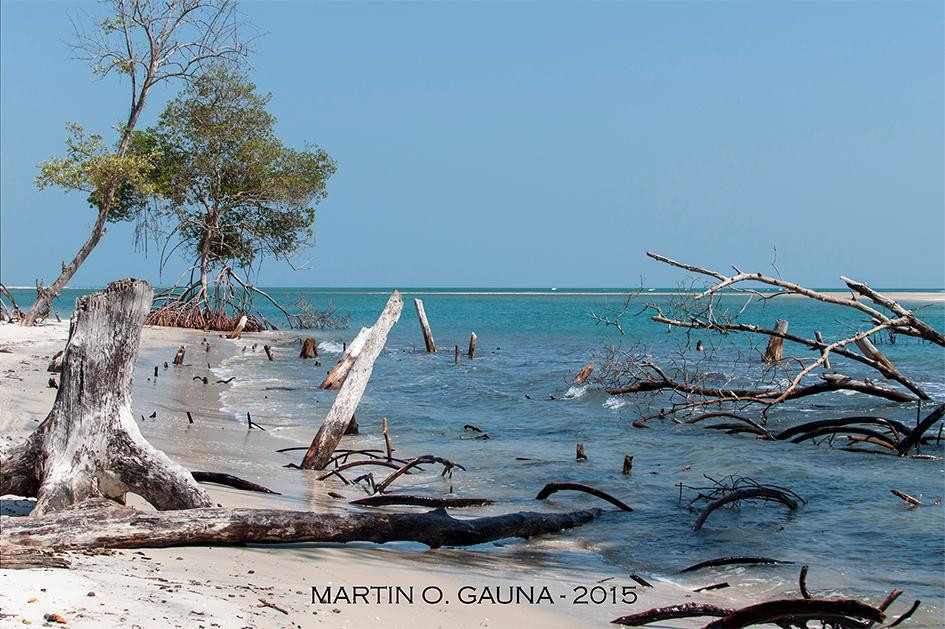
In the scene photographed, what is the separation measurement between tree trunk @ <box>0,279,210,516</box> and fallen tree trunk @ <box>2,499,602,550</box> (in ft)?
0.91

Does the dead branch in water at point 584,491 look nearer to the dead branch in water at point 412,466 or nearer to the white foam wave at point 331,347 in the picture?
the dead branch in water at point 412,466

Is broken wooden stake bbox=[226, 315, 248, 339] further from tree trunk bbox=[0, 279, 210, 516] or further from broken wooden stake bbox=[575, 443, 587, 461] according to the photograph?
tree trunk bbox=[0, 279, 210, 516]

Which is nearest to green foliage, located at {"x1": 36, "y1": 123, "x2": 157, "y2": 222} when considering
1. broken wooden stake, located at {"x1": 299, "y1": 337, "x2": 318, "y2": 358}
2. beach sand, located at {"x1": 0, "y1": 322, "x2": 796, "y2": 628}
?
broken wooden stake, located at {"x1": 299, "y1": 337, "x2": 318, "y2": 358}

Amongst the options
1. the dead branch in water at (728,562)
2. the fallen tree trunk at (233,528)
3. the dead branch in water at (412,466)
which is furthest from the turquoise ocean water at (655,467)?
the fallen tree trunk at (233,528)

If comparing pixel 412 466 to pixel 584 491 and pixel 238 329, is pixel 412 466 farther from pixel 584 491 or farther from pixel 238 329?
pixel 238 329

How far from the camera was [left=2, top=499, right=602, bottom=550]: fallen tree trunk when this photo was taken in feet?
13.9

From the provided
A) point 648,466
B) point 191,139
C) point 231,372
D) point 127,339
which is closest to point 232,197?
point 191,139

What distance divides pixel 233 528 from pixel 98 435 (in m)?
0.99

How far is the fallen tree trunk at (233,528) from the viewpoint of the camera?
4250 mm

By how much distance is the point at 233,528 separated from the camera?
4848 millimetres

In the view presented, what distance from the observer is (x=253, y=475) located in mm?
8164

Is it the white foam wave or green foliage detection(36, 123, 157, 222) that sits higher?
green foliage detection(36, 123, 157, 222)

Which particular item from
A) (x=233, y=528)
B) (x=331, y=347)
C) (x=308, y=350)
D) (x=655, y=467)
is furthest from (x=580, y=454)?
(x=331, y=347)

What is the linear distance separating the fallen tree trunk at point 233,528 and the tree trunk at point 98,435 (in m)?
0.28
